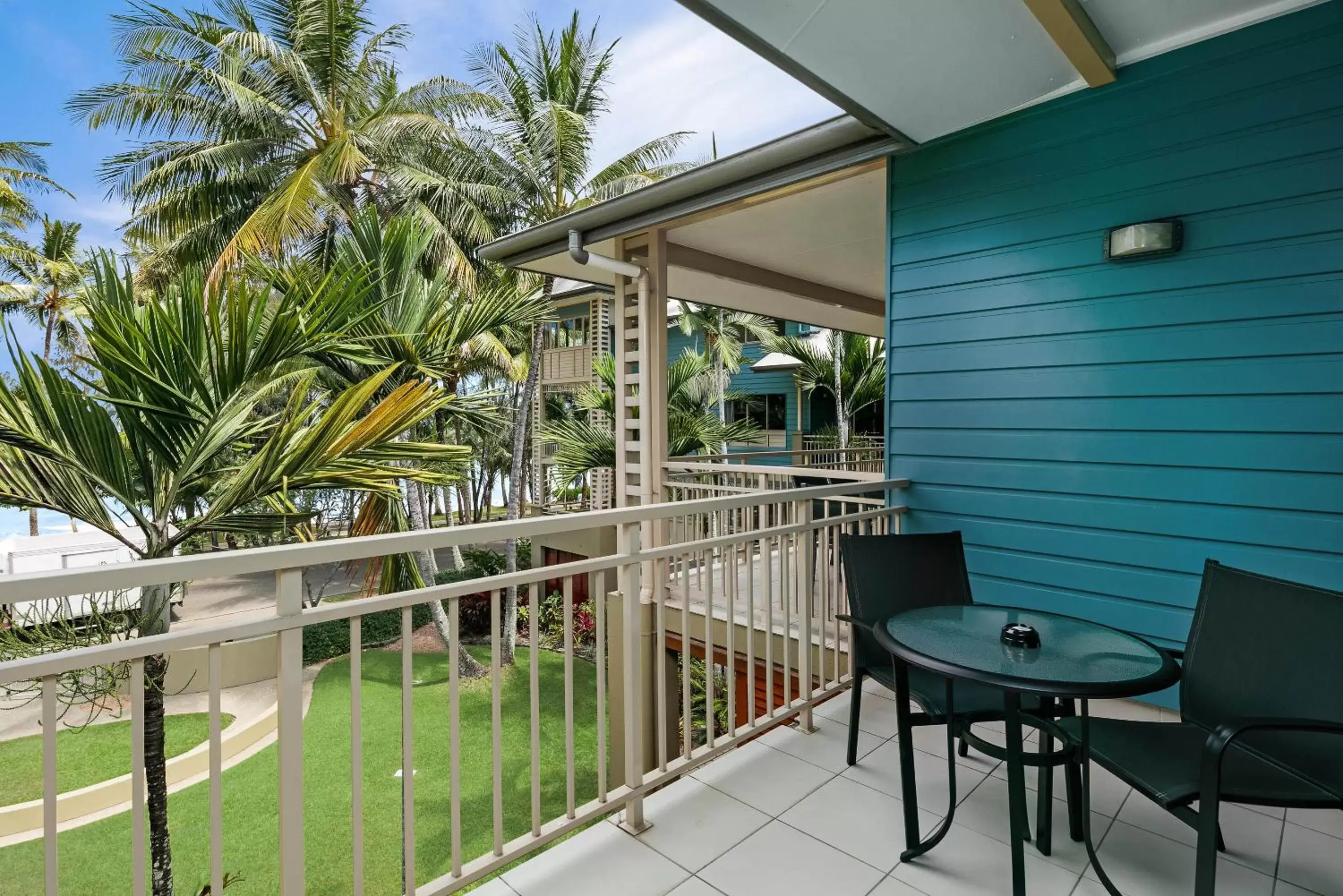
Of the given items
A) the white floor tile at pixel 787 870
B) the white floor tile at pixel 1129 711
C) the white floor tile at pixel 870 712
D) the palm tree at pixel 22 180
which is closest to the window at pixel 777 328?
the white floor tile at pixel 870 712

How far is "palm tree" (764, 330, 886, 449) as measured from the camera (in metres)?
11.0

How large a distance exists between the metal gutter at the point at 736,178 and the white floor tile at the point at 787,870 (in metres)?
3.22

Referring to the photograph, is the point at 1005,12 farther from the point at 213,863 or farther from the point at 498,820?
the point at 213,863

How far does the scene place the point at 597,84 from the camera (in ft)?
42.8

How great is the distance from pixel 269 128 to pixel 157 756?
44.8 feet

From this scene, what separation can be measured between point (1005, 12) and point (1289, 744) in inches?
100

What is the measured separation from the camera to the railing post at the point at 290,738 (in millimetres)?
1397

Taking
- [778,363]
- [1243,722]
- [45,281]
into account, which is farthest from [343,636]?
[45,281]

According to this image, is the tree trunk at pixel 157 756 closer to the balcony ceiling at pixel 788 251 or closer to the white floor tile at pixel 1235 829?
the white floor tile at pixel 1235 829

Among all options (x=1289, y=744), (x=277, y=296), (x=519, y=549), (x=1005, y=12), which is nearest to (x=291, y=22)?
(x=277, y=296)

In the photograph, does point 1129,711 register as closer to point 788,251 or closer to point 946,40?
point 946,40

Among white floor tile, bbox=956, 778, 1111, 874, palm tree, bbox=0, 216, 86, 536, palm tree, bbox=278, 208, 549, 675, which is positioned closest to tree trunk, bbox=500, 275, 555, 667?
palm tree, bbox=278, 208, 549, 675

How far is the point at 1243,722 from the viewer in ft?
4.82

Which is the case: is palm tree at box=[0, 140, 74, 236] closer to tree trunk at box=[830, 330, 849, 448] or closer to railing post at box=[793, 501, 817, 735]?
tree trunk at box=[830, 330, 849, 448]
